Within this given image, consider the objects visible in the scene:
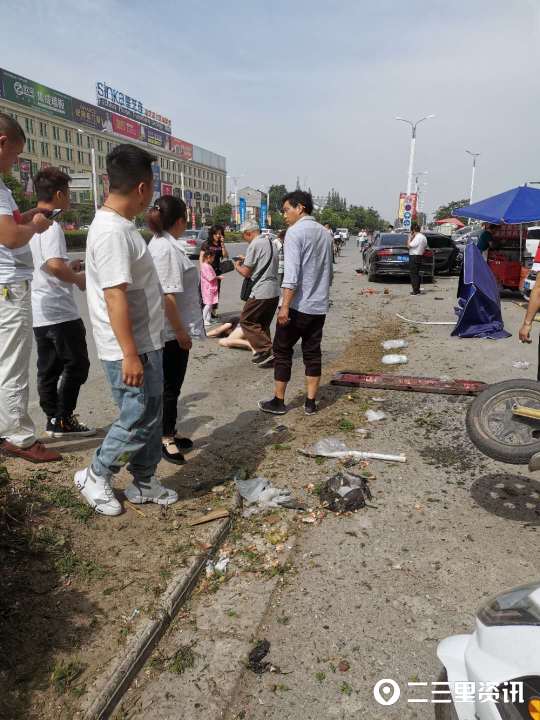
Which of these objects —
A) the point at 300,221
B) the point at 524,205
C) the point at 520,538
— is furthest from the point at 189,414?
the point at 524,205

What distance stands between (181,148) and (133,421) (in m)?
140

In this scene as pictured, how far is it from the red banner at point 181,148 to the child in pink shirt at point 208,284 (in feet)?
420

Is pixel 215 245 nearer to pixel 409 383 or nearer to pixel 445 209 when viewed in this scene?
pixel 409 383

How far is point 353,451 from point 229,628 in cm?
204

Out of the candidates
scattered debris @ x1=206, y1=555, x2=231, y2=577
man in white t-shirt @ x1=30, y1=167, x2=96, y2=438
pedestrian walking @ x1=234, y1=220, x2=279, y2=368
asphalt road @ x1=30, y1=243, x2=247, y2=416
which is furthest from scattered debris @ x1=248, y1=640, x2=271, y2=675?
pedestrian walking @ x1=234, y1=220, x2=279, y2=368

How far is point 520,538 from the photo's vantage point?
3.14 meters

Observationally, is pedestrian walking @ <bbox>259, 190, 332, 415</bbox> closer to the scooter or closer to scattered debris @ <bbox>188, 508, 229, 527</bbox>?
scattered debris @ <bbox>188, 508, 229, 527</bbox>

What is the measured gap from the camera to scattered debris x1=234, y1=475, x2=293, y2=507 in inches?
138

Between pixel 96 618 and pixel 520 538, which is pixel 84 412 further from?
pixel 520 538

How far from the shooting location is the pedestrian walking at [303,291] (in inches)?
190

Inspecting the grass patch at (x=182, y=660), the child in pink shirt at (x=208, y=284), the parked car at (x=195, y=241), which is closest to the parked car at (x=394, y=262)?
the parked car at (x=195, y=241)

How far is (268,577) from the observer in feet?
9.20

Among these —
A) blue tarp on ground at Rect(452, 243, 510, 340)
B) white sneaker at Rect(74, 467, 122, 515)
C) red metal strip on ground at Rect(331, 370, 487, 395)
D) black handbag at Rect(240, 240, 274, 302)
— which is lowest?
red metal strip on ground at Rect(331, 370, 487, 395)

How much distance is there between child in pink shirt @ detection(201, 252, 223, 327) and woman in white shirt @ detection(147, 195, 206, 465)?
219 inches
